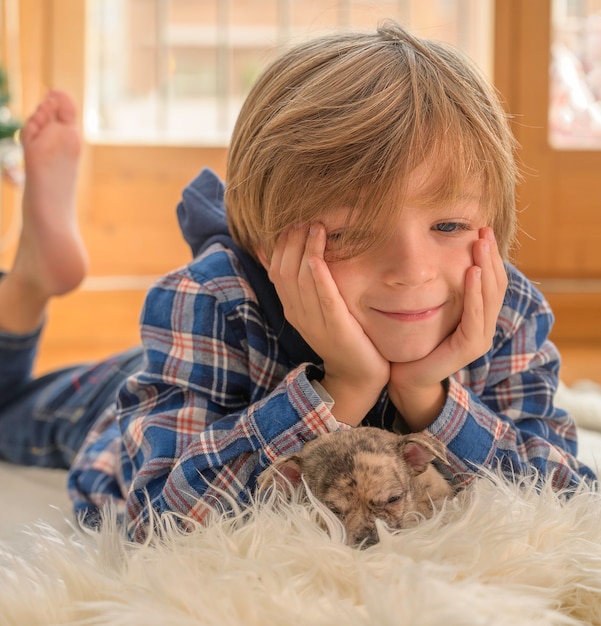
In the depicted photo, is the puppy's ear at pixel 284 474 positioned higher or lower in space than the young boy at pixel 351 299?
lower

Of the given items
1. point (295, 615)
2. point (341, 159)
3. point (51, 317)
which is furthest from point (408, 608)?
point (51, 317)

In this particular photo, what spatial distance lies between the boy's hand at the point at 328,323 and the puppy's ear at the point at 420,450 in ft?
0.30

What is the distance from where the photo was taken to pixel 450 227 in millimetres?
845

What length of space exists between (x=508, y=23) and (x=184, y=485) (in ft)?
8.71

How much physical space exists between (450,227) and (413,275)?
76mm

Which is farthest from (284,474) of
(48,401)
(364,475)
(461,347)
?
(48,401)

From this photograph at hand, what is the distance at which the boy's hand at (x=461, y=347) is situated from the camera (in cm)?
84

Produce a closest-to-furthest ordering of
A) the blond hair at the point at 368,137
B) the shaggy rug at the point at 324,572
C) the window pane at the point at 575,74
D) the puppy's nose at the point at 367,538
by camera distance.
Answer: the shaggy rug at the point at 324,572
the puppy's nose at the point at 367,538
the blond hair at the point at 368,137
the window pane at the point at 575,74

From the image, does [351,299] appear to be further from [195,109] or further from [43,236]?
[195,109]

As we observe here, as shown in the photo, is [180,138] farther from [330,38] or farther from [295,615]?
[295,615]

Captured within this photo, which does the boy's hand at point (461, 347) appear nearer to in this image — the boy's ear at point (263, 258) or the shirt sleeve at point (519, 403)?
the shirt sleeve at point (519, 403)

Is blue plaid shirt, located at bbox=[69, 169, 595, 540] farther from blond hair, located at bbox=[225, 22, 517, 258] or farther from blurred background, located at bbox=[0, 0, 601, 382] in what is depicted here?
blurred background, located at bbox=[0, 0, 601, 382]

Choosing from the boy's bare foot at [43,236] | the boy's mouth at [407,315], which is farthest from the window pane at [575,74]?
the boy's mouth at [407,315]

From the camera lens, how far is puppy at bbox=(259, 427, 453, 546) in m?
0.70
